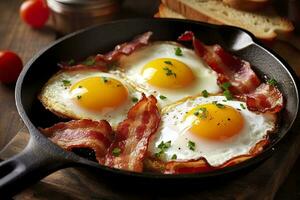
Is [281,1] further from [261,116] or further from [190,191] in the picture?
[190,191]

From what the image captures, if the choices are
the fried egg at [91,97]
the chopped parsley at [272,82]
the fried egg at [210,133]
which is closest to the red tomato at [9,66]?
the fried egg at [91,97]

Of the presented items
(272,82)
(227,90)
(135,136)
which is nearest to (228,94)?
(227,90)

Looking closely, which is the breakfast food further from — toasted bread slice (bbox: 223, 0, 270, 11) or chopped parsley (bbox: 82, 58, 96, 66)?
toasted bread slice (bbox: 223, 0, 270, 11)

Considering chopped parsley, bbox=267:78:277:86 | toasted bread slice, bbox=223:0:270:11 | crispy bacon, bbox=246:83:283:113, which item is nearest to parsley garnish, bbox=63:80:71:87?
crispy bacon, bbox=246:83:283:113

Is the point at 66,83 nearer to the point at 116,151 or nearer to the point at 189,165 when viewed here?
the point at 116,151

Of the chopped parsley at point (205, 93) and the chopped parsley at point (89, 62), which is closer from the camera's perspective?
the chopped parsley at point (205, 93)

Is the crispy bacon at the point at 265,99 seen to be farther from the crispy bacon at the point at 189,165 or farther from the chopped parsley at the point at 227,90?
the crispy bacon at the point at 189,165

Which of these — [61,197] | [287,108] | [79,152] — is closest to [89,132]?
[79,152]
